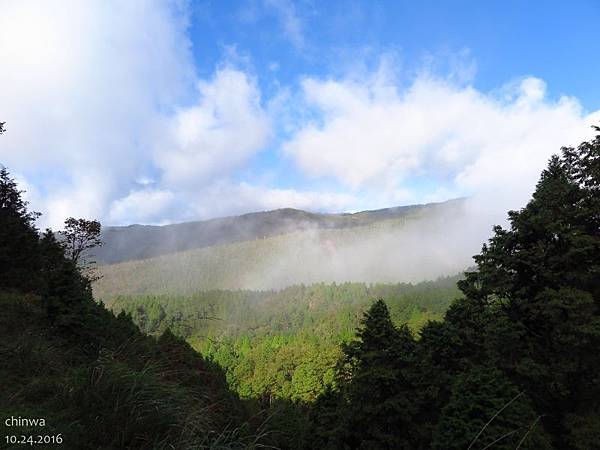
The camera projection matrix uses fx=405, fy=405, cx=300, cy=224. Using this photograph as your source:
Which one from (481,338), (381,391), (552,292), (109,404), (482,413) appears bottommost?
(381,391)

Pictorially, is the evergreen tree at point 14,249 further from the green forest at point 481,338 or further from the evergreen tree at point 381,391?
the evergreen tree at point 381,391

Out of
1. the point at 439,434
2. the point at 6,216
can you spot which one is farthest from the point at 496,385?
the point at 6,216

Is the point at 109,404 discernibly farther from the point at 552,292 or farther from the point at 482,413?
the point at 552,292

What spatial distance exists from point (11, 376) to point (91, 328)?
10741 millimetres

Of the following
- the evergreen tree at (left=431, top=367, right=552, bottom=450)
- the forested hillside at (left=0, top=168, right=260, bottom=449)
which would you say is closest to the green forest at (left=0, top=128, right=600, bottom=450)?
the evergreen tree at (left=431, top=367, right=552, bottom=450)

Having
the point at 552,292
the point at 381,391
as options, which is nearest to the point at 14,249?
the point at 381,391

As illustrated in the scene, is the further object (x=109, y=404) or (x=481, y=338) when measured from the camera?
(x=481, y=338)

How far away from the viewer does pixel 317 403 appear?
28.5 metres

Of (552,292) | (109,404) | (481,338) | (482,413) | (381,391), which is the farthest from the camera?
(381,391)

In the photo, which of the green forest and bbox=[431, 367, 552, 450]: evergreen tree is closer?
bbox=[431, 367, 552, 450]: evergreen tree

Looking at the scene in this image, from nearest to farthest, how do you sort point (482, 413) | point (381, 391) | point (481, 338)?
point (482, 413) < point (481, 338) < point (381, 391)

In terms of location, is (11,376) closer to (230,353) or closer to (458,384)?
(458,384)

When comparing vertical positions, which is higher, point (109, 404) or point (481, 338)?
point (109, 404)

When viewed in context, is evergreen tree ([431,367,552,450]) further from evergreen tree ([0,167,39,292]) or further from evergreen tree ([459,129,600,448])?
evergreen tree ([0,167,39,292])
